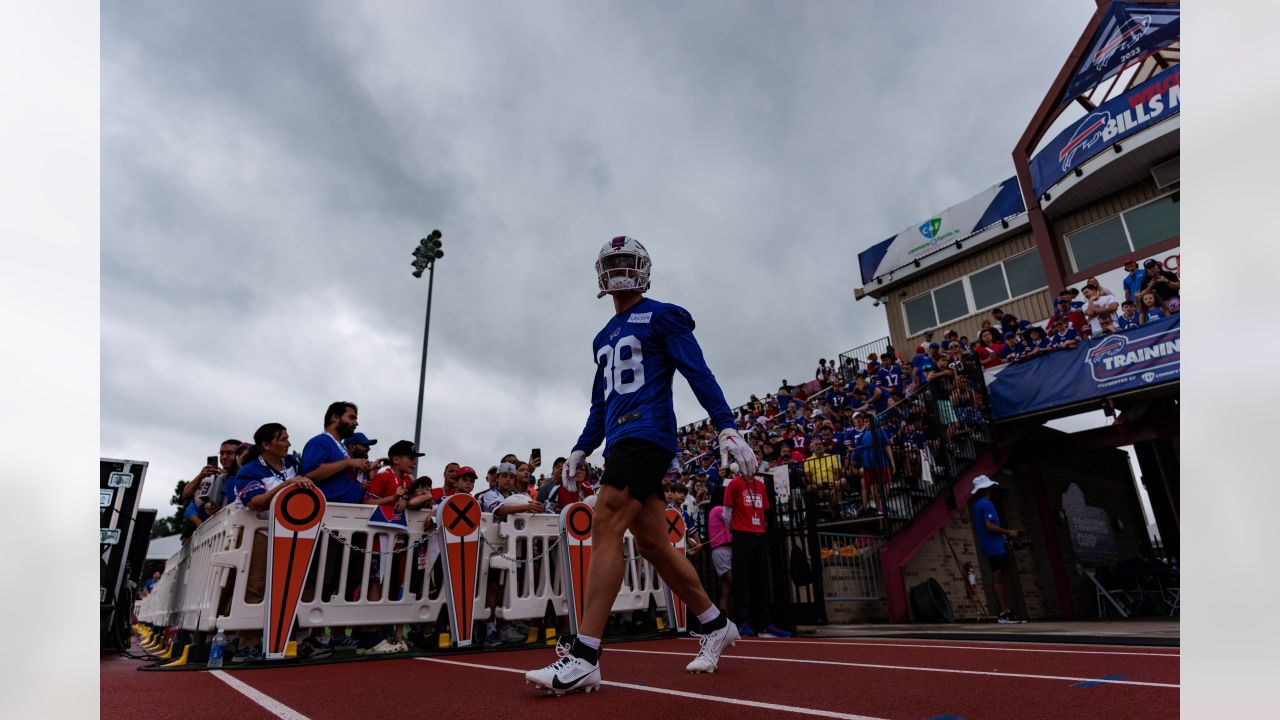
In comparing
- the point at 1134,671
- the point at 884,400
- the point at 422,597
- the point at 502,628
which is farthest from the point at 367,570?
the point at 884,400

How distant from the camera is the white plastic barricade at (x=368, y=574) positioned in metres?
5.79

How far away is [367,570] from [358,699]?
3153 mm

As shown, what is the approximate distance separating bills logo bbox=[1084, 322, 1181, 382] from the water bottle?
12149 mm

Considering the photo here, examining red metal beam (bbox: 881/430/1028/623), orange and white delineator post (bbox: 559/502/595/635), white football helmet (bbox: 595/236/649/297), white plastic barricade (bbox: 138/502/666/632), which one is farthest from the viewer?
red metal beam (bbox: 881/430/1028/623)

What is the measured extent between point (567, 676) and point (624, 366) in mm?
1609

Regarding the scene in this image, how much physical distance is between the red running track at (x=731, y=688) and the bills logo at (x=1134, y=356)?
22.7ft

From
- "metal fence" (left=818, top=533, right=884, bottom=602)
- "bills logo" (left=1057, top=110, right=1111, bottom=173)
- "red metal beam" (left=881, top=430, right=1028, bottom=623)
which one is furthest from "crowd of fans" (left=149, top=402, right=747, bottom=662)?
"bills logo" (left=1057, top=110, right=1111, bottom=173)

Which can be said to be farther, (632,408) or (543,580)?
(543,580)

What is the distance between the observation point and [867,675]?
374cm

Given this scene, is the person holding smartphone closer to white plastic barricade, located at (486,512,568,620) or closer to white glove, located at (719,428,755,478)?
white plastic barricade, located at (486,512,568,620)

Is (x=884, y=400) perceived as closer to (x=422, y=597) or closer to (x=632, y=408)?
(x=422, y=597)

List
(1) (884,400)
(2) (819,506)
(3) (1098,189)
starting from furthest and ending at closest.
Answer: (3) (1098,189) < (1) (884,400) < (2) (819,506)

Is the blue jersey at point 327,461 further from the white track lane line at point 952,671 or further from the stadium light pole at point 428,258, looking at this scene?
the stadium light pole at point 428,258

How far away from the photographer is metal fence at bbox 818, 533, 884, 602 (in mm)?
10070
